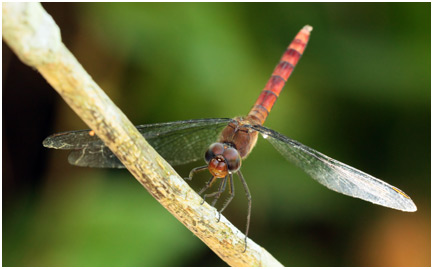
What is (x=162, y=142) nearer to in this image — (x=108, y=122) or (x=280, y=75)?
(x=280, y=75)

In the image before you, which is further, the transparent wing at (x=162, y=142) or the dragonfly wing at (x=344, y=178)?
the transparent wing at (x=162, y=142)

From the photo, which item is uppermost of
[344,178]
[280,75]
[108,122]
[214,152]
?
[280,75]

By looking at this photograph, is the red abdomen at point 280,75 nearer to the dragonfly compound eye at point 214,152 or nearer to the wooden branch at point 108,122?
the dragonfly compound eye at point 214,152

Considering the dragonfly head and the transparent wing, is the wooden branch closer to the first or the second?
the dragonfly head

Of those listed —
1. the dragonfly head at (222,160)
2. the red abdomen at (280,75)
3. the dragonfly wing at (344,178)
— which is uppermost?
the red abdomen at (280,75)

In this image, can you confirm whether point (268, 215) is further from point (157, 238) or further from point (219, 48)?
point (219, 48)

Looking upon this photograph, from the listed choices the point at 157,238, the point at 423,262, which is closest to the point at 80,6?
the point at 157,238

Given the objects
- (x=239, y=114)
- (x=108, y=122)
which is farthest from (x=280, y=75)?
(x=108, y=122)

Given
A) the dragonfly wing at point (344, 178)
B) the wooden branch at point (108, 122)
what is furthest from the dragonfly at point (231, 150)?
the wooden branch at point (108, 122)

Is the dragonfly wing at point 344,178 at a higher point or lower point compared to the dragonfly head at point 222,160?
lower
